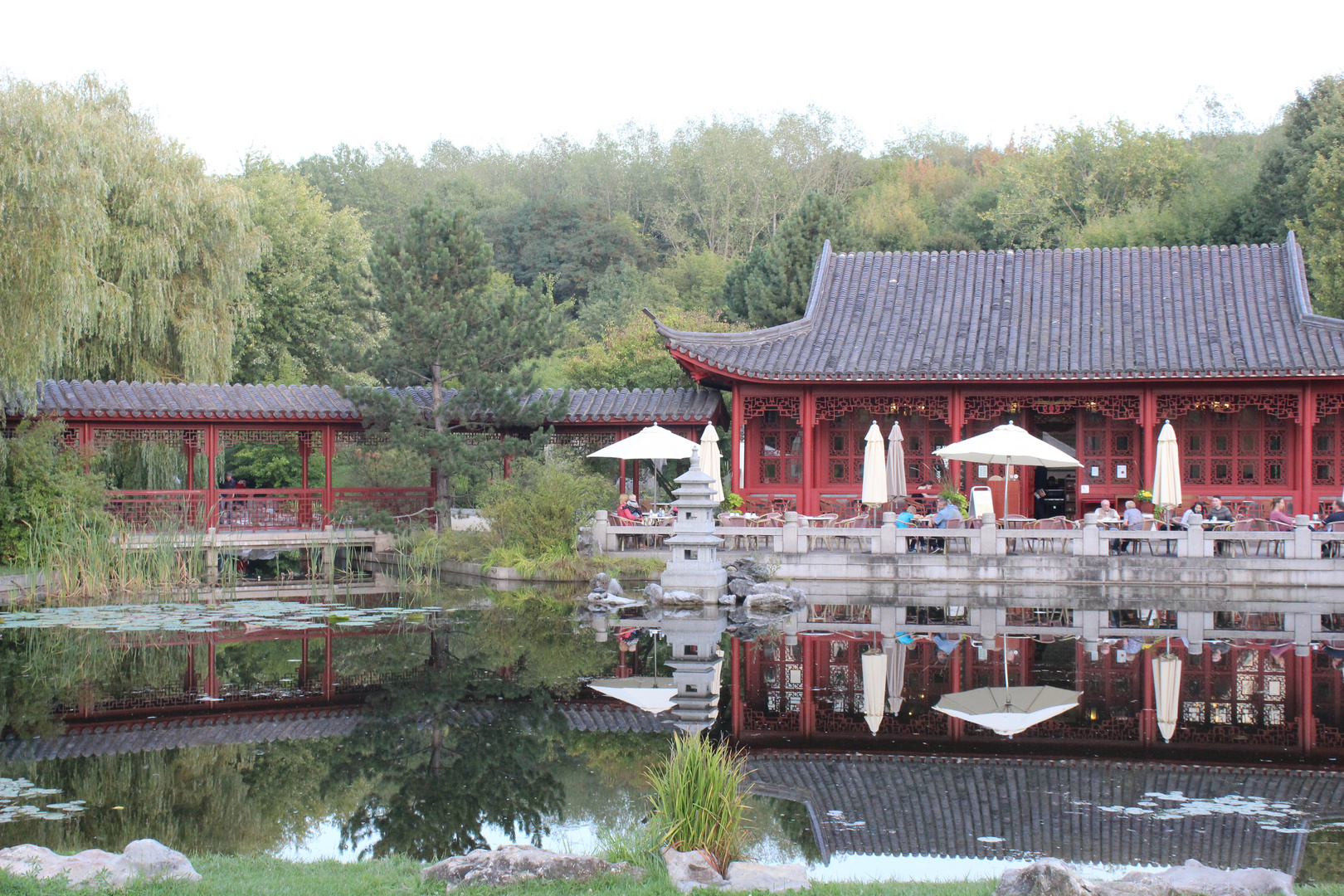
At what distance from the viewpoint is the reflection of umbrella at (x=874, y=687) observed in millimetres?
8891

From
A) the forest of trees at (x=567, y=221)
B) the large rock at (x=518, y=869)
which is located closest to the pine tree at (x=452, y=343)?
the forest of trees at (x=567, y=221)

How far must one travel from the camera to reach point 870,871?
230 inches

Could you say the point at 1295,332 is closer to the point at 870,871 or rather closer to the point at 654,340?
the point at 654,340

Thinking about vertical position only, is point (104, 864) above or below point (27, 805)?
above

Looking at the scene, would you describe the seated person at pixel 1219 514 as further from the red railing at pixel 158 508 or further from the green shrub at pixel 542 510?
the red railing at pixel 158 508

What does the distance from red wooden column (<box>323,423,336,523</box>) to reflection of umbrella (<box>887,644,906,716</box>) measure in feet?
35.5

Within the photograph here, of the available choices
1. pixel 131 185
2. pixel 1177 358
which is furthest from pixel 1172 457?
pixel 131 185

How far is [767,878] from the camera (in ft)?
16.7

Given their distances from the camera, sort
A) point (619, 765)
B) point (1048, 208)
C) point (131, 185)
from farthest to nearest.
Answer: point (1048, 208) → point (131, 185) → point (619, 765)

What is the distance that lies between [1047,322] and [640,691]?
12.6 metres

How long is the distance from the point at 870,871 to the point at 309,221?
25024 mm

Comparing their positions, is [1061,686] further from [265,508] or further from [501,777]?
[265,508]

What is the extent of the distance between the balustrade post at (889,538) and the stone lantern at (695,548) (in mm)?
2435

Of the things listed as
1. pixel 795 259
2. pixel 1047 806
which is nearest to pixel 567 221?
pixel 795 259
